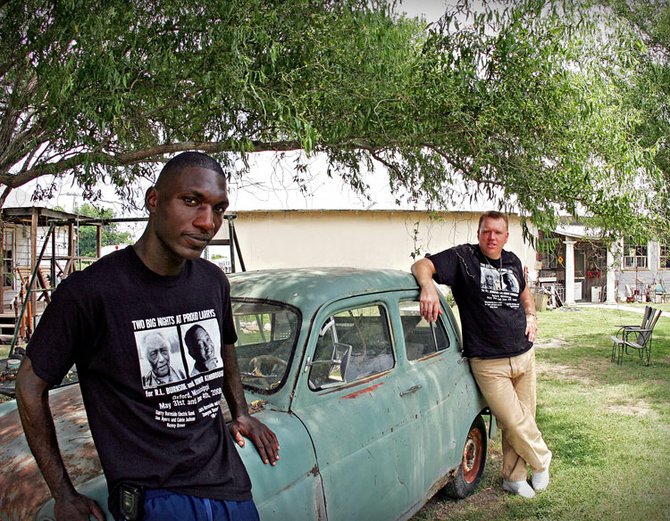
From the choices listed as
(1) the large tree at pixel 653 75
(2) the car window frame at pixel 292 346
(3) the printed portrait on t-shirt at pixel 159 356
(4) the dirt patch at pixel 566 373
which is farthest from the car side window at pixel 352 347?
(4) the dirt patch at pixel 566 373

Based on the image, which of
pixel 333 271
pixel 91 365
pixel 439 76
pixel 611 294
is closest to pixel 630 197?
pixel 439 76

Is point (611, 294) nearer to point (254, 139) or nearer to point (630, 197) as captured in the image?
point (630, 197)

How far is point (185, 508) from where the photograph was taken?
5.72ft

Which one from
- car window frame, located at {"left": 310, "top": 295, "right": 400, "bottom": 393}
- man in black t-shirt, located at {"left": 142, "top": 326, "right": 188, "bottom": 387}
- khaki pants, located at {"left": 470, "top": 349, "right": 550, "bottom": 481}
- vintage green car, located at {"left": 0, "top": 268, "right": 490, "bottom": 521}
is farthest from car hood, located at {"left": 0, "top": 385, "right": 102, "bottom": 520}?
khaki pants, located at {"left": 470, "top": 349, "right": 550, "bottom": 481}

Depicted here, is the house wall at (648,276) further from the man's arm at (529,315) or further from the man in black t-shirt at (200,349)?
the man in black t-shirt at (200,349)

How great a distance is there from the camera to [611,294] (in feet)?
74.6

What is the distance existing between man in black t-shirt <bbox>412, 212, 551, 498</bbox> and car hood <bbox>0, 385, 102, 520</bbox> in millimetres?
2486

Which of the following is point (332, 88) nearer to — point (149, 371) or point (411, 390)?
point (411, 390)

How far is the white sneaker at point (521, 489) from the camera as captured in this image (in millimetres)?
4359

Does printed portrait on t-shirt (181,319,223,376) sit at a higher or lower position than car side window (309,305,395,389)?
higher

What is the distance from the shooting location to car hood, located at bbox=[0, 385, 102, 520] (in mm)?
2127

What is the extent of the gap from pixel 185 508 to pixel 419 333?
2586mm

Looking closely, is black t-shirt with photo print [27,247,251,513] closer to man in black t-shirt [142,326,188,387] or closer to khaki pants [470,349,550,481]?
man in black t-shirt [142,326,188,387]

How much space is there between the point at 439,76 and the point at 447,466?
392 centimetres
